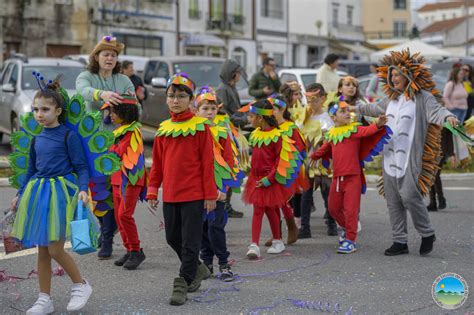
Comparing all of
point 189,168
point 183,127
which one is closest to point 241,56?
point 183,127

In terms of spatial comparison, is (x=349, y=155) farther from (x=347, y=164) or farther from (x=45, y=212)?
(x=45, y=212)

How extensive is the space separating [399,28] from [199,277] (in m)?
84.8

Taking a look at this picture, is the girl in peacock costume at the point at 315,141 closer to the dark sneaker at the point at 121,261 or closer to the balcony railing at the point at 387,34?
the dark sneaker at the point at 121,261

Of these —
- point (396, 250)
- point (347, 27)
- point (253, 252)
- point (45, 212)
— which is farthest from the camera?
point (347, 27)

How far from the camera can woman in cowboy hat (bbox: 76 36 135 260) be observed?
769 centimetres

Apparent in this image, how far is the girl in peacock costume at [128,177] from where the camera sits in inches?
285

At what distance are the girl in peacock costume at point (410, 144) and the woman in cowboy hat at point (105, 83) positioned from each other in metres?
2.47

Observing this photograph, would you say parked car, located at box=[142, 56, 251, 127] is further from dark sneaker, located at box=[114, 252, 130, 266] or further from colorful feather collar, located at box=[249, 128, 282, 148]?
dark sneaker, located at box=[114, 252, 130, 266]

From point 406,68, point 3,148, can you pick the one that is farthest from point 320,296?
point 3,148

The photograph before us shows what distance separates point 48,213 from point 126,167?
1685 mm

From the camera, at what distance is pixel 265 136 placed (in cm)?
796

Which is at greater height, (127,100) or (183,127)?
(127,100)

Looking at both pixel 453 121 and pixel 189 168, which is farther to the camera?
pixel 453 121

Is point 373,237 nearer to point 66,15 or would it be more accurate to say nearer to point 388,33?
point 66,15
